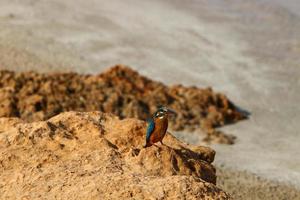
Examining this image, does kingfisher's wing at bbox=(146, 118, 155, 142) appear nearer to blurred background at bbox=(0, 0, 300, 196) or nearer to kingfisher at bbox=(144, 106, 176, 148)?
kingfisher at bbox=(144, 106, 176, 148)

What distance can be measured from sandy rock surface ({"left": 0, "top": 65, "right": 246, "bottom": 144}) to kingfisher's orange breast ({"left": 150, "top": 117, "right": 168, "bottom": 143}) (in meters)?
13.1

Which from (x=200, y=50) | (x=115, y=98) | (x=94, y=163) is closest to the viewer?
(x=94, y=163)

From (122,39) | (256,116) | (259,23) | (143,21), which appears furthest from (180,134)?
(259,23)

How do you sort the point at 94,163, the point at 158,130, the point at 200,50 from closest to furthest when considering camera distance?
the point at 94,163, the point at 158,130, the point at 200,50

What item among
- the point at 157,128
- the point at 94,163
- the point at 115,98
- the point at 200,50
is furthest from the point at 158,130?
the point at 200,50

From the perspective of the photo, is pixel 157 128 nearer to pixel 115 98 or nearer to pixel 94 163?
pixel 94 163

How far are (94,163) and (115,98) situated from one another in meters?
17.9

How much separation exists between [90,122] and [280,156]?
14.7 meters

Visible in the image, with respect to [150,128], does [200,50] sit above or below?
below

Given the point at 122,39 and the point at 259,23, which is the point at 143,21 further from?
the point at 259,23

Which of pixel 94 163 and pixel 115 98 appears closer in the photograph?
pixel 94 163

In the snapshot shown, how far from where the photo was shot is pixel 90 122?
32.1 feet

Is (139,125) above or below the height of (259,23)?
above

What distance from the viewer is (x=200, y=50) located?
3856 centimetres
